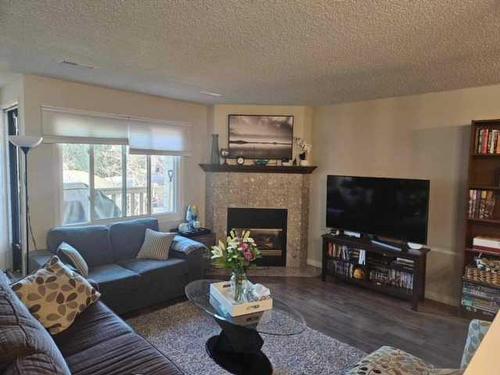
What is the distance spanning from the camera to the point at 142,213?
468cm

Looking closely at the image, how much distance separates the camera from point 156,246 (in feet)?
12.9

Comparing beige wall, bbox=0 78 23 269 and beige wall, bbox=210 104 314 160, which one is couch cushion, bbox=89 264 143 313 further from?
beige wall, bbox=210 104 314 160

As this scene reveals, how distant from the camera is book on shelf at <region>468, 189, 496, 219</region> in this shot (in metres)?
3.43

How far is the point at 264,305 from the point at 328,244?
217cm

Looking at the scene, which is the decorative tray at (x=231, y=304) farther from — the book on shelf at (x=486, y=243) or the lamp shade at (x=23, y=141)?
the book on shelf at (x=486, y=243)

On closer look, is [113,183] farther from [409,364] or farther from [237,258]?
[409,364]

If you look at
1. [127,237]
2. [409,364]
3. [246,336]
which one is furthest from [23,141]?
[409,364]

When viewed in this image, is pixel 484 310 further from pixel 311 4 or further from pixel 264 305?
pixel 311 4

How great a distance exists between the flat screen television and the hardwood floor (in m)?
0.78

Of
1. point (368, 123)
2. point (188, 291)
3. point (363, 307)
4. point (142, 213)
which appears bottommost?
point (363, 307)

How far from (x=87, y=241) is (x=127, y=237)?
1.51 feet

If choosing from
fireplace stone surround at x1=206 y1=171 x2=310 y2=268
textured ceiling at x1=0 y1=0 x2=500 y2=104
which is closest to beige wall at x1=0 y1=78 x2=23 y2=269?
textured ceiling at x1=0 y1=0 x2=500 y2=104

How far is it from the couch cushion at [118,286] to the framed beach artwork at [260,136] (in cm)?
238

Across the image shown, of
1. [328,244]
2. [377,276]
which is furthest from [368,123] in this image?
[377,276]
